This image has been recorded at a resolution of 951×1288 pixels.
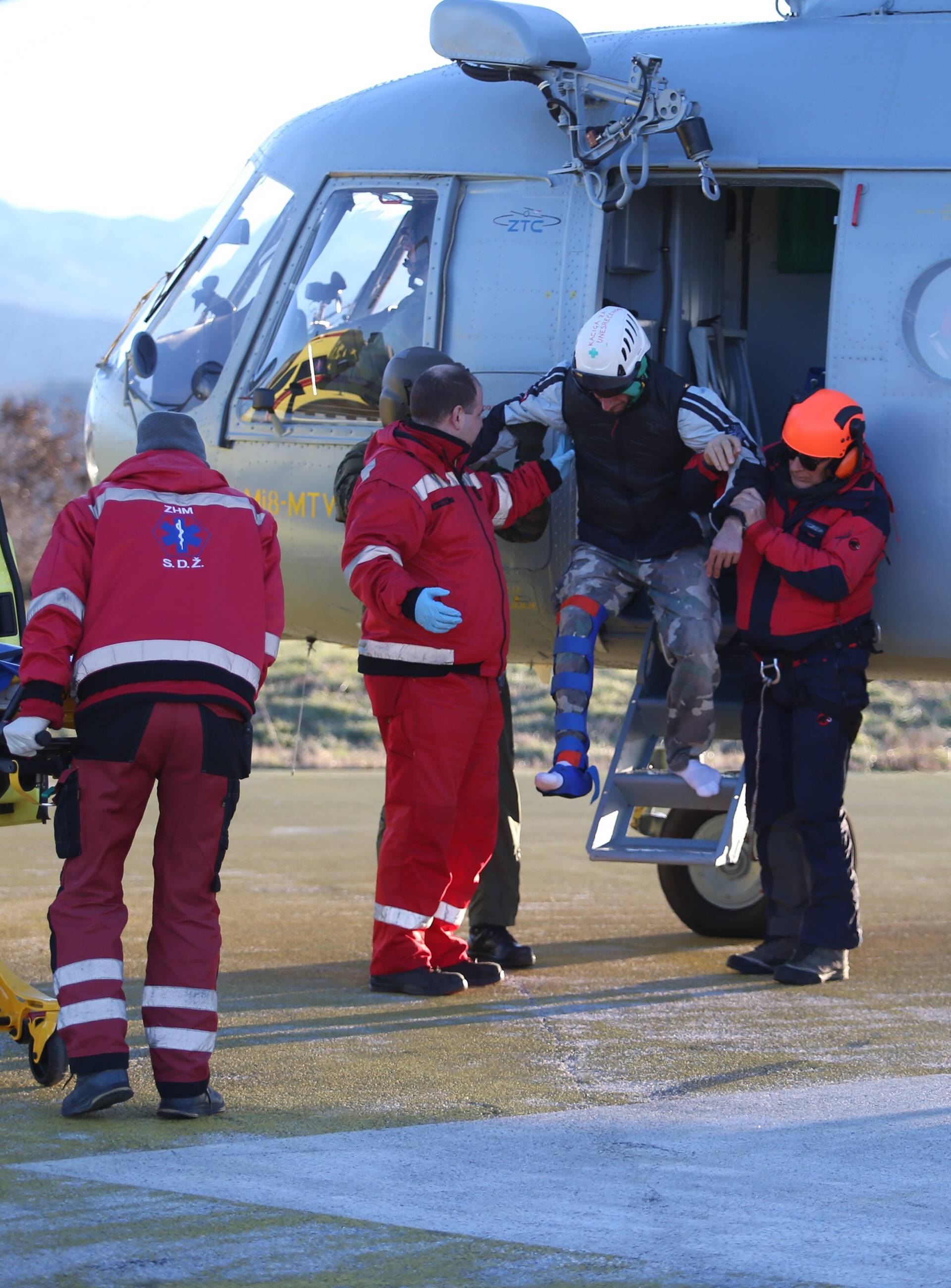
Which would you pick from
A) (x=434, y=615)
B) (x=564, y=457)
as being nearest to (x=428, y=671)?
(x=434, y=615)

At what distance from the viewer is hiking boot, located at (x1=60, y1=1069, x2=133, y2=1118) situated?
481 centimetres

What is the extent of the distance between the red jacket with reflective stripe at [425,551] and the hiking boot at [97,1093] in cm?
216

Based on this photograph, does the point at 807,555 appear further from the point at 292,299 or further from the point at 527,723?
the point at 527,723

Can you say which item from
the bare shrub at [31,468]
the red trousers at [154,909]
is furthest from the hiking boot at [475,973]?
the bare shrub at [31,468]

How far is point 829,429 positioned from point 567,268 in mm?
1312

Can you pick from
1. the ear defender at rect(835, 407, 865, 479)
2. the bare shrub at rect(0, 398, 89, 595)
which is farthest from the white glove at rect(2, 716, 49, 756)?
the bare shrub at rect(0, 398, 89, 595)

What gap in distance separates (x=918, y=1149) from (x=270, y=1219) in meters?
1.66

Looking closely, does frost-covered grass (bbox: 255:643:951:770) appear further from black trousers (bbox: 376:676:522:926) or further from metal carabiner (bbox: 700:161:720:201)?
→ metal carabiner (bbox: 700:161:720:201)

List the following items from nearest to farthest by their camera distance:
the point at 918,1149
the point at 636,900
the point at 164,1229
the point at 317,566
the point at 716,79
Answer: the point at 164,1229 < the point at 918,1149 < the point at 716,79 < the point at 317,566 < the point at 636,900

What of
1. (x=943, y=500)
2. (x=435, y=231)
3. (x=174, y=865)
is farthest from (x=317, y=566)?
(x=174, y=865)

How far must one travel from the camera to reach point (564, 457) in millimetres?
7238

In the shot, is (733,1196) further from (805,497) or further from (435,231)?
(435,231)

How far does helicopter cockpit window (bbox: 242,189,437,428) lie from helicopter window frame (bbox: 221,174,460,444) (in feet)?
0.04

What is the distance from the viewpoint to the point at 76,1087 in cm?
486
